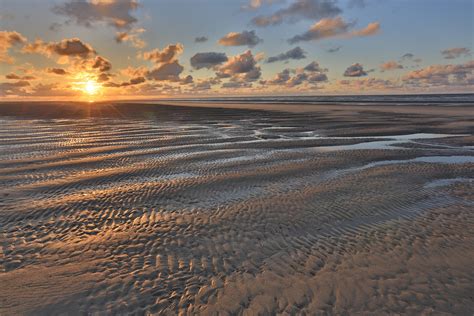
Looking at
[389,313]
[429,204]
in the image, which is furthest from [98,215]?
[429,204]

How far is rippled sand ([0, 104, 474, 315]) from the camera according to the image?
214 inches

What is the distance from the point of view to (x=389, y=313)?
5.13 metres

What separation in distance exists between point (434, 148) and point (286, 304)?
1862 centimetres

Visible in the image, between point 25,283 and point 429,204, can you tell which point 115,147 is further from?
point 429,204

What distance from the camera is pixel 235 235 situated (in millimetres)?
7719

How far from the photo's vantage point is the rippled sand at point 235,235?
545cm

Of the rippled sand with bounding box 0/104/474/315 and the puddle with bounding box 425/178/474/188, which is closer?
the rippled sand with bounding box 0/104/474/315

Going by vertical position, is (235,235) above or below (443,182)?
above

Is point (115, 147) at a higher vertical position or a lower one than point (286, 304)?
higher

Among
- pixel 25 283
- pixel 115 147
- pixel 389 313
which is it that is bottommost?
pixel 389 313

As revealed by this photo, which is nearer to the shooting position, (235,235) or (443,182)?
(235,235)

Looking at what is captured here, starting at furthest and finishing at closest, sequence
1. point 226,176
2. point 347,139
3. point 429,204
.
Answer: point 347,139, point 226,176, point 429,204

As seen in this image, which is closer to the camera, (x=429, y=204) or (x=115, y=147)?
(x=429, y=204)

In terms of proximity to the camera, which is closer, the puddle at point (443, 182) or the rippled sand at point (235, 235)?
the rippled sand at point (235, 235)
